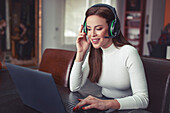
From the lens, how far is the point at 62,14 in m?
4.72

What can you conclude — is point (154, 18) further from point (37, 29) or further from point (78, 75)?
point (78, 75)

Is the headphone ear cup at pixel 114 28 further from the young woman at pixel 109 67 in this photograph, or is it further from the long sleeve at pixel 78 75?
the long sleeve at pixel 78 75

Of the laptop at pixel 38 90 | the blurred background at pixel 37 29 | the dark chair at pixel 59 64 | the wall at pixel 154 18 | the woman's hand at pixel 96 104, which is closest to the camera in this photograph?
the laptop at pixel 38 90

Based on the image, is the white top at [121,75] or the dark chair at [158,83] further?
the dark chair at [158,83]

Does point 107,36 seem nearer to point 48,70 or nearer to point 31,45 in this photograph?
point 48,70

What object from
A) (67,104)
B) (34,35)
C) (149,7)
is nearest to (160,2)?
(149,7)

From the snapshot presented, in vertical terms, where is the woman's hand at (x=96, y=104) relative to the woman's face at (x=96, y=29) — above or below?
below

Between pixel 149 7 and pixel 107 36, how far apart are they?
260 inches

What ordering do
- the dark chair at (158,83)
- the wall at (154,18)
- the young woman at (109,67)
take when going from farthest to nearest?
the wall at (154,18) < the dark chair at (158,83) < the young woman at (109,67)

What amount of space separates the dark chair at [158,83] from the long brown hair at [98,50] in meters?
0.22

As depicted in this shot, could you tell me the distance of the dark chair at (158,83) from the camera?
43.0 inches

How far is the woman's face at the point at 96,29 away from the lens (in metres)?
1.00

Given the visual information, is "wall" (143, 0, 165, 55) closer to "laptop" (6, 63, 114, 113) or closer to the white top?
the white top

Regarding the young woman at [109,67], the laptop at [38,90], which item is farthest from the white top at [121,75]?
the laptop at [38,90]
